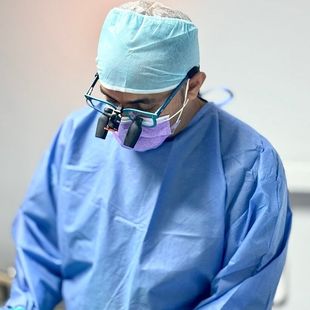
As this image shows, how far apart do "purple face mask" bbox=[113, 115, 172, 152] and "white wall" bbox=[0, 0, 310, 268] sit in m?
0.44

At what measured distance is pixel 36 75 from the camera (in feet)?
5.33

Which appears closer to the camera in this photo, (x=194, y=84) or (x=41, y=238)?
(x=194, y=84)

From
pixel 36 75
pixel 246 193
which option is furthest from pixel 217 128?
pixel 36 75

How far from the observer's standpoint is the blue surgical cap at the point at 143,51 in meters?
1.00

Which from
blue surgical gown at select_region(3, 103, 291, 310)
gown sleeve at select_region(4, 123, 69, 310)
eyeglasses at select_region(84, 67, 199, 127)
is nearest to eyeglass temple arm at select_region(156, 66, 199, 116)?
eyeglasses at select_region(84, 67, 199, 127)

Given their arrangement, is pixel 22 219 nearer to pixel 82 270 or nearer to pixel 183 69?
pixel 82 270

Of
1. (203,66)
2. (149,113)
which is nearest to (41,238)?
(149,113)

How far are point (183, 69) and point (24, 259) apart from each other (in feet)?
1.95

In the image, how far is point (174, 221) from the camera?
1143 mm

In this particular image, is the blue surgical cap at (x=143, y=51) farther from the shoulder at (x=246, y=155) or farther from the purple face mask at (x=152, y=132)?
the shoulder at (x=246, y=155)

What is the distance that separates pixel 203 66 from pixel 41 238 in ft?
2.08

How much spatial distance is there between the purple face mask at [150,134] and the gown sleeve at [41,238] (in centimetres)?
23

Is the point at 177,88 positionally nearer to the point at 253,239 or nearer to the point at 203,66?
the point at 253,239

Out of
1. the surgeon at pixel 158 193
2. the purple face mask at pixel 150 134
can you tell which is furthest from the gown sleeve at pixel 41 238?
the purple face mask at pixel 150 134
